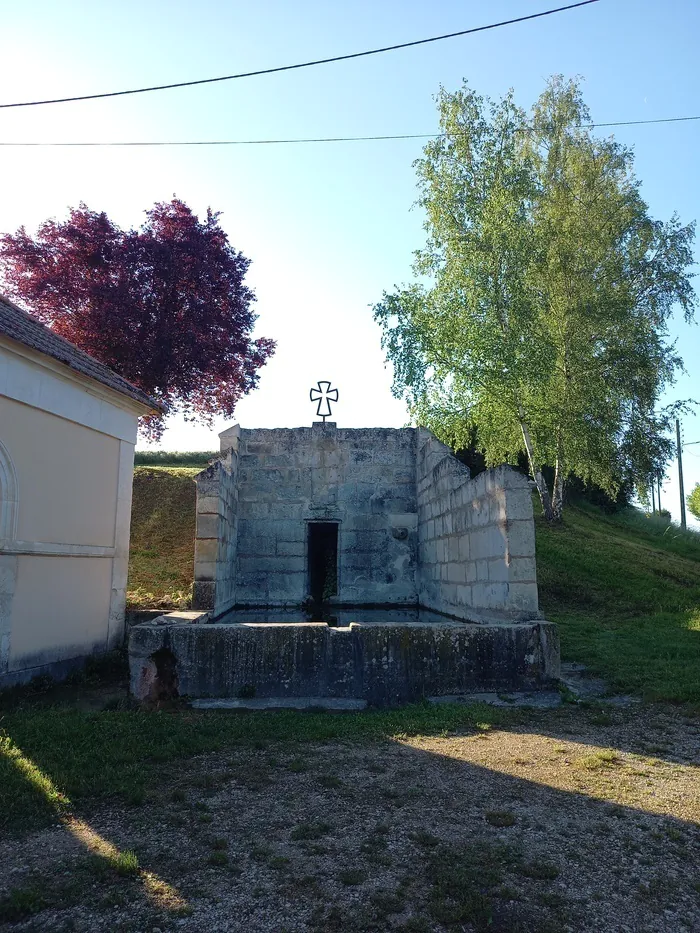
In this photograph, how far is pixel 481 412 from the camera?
17.2m

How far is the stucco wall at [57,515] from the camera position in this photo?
779cm

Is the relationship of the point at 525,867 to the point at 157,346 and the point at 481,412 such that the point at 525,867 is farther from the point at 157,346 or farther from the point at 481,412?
the point at 157,346

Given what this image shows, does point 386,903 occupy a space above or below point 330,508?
below

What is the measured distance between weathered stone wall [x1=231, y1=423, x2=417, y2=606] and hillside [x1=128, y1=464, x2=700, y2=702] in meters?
1.80

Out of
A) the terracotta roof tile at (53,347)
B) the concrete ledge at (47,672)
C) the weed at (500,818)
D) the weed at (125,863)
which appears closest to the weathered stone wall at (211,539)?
the concrete ledge at (47,672)

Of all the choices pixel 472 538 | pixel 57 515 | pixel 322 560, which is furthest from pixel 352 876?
pixel 322 560

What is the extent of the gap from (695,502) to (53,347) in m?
56.3

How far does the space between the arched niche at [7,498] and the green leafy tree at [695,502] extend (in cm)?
5631

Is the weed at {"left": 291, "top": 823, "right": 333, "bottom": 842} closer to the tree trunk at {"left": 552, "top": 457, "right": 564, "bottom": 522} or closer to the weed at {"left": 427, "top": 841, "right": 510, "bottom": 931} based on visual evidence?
the weed at {"left": 427, "top": 841, "right": 510, "bottom": 931}

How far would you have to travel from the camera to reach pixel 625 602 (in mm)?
13875

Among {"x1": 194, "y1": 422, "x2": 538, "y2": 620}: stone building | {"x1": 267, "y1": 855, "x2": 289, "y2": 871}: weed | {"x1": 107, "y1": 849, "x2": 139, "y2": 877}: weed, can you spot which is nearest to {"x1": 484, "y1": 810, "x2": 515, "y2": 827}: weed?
{"x1": 267, "y1": 855, "x2": 289, "y2": 871}: weed

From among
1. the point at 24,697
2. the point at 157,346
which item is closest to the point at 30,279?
the point at 157,346

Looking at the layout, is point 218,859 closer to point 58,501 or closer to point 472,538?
point 472,538

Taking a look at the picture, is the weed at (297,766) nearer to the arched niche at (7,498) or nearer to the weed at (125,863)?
the weed at (125,863)
